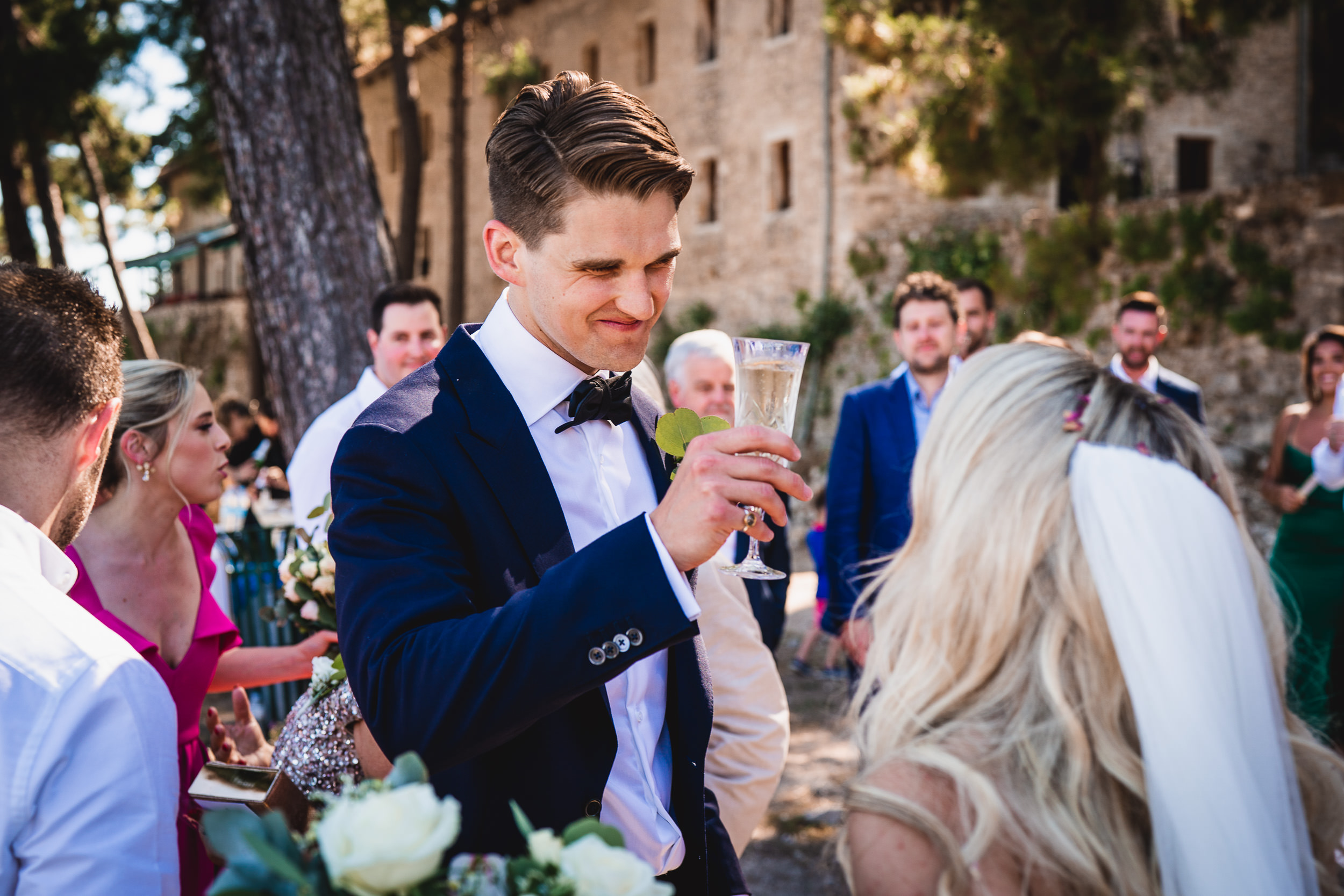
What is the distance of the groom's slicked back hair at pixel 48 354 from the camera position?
5.89 ft

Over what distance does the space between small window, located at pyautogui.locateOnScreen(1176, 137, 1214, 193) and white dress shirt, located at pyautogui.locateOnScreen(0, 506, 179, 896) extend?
22733 mm

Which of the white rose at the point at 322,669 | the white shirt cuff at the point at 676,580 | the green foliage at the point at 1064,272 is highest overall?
the green foliage at the point at 1064,272

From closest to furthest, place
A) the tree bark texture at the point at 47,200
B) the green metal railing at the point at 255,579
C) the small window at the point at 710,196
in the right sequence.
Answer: the green metal railing at the point at 255,579, the tree bark texture at the point at 47,200, the small window at the point at 710,196

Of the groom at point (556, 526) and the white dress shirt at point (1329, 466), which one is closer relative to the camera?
the groom at point (556, 526)

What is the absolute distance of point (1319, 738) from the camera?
1.92 metres

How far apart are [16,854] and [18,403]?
748 mm

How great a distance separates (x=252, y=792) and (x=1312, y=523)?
6.22 m

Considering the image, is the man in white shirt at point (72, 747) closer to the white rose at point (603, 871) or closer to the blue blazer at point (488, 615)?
the blue blazer at point (488, 615)

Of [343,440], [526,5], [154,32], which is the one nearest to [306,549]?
[343,440]

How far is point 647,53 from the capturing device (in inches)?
948

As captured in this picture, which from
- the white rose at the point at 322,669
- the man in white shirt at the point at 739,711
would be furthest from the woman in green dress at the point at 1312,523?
the white rose at the point at 322,669

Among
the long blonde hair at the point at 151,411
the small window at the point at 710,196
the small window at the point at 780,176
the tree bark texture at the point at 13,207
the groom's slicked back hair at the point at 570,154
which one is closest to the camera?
the groom's slicked back hair at the point at 570,154

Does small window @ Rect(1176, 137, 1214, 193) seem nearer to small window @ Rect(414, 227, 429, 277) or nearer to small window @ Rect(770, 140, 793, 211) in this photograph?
small window @ Rect(770, 140, 793, 211)

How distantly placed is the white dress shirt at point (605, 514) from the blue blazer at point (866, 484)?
2.92 metres
